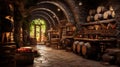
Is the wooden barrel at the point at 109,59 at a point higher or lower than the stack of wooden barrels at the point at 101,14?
lower

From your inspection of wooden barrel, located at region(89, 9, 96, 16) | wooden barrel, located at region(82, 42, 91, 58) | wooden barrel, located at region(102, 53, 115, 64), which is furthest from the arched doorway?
wooden barrel, located at region(102, 53, 115, 64)

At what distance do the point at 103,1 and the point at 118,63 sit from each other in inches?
275

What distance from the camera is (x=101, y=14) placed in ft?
Answer: 41.5

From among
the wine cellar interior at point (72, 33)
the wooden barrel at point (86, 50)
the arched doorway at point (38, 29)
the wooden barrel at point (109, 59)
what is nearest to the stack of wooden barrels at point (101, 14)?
the wine cellar interior at point (72, 33)

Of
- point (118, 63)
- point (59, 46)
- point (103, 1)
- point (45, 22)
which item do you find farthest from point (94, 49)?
point (45, 22)

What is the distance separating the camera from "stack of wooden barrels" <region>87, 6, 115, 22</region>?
37.2 ft

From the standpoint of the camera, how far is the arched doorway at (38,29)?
2933 centimetres

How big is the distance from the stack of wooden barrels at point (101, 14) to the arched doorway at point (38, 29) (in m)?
15.2

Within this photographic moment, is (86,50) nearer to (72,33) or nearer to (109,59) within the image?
(109,59)

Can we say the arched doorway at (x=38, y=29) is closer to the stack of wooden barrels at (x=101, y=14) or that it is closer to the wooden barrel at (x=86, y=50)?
the stack of wooden barrels at (x=101, y=14)

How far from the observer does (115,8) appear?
10.1m

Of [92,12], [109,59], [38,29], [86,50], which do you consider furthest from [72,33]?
[38,29]

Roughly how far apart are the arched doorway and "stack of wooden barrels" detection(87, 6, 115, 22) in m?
15.2

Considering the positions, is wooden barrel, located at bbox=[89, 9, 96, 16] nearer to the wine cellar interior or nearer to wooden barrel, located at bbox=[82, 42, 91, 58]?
the wine cellar interior
